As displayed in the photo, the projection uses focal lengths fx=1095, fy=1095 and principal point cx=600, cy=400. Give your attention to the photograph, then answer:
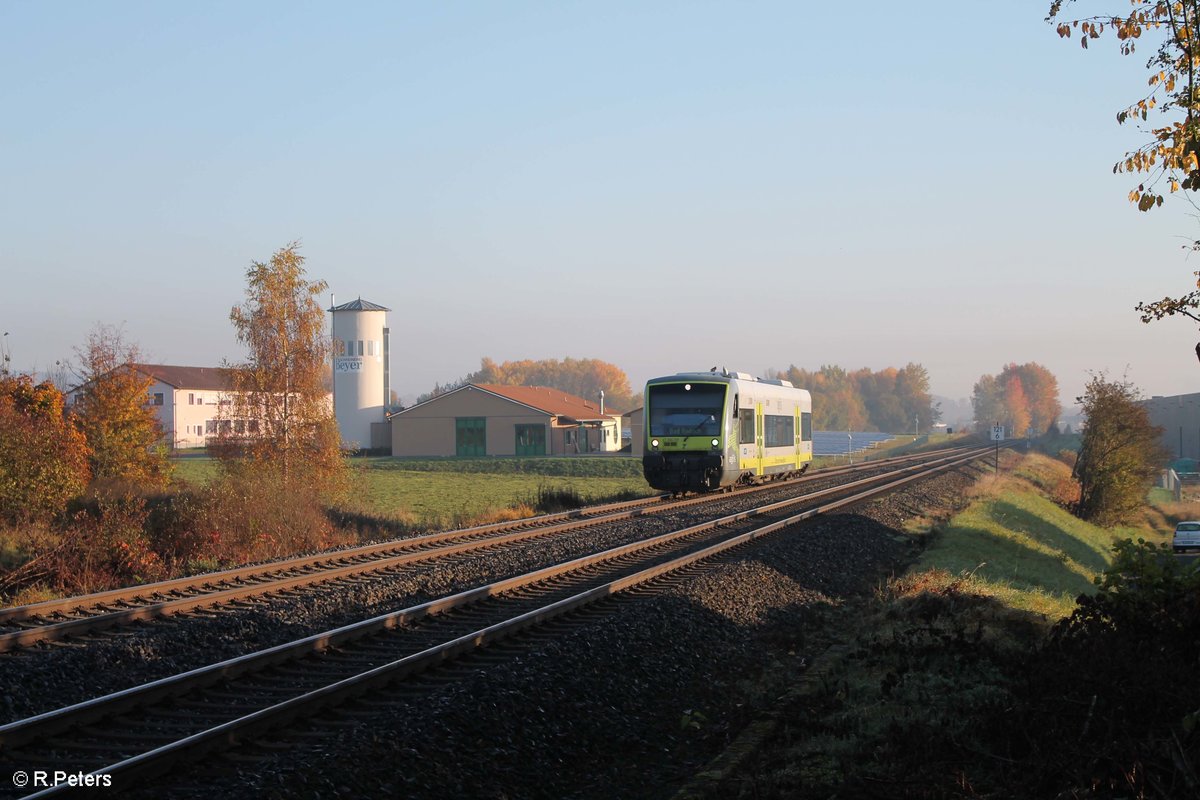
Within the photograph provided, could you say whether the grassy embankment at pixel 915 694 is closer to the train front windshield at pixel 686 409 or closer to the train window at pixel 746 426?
the train front windshield at pixel 686 409

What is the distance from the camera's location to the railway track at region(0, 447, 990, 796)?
254 inches

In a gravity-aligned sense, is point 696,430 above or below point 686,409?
below

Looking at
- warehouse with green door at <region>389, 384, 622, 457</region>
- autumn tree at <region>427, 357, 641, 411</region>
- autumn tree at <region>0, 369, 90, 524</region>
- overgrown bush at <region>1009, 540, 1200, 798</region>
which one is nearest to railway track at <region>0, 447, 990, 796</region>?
overgrown bush at <region>1009, 540, 1200, 798</region>

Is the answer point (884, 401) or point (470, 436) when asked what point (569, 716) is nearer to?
point (470, 436)

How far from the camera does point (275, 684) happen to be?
27.5 ft

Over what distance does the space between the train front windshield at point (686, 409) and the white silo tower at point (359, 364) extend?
43.1 m

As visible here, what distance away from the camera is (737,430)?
29828mm

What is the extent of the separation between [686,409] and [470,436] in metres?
44.5

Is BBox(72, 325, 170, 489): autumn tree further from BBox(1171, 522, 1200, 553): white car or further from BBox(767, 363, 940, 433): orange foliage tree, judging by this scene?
BBox(767, 363, 940, 433): orange foliage tree

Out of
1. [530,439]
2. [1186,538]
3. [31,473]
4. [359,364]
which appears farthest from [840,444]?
[31,473]

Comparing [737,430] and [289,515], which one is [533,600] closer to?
[289,515]

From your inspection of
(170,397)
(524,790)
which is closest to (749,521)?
(524,790)

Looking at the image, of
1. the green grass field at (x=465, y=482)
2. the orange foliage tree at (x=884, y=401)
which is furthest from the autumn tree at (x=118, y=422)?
the orange foliage tree at (x=884, y=401)

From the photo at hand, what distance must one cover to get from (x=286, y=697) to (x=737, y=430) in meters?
22.8
